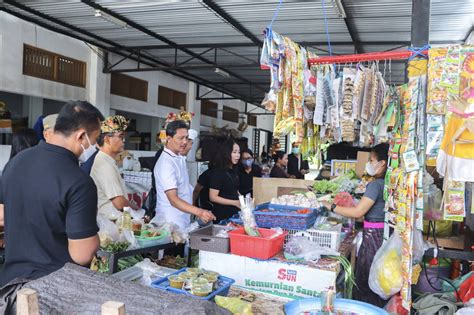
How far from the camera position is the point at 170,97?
506 inches

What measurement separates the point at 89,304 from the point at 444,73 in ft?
7.26

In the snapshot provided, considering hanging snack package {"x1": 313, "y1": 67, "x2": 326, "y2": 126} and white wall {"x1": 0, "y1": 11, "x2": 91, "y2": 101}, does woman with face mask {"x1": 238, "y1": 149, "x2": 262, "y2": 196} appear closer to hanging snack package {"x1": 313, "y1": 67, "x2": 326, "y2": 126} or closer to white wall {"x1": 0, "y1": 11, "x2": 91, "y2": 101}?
hanging snack package {"x1": 313, "y1": 67, "x2": 326, "y2": 126}

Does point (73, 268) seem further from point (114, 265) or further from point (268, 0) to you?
Result: point (268, 0)

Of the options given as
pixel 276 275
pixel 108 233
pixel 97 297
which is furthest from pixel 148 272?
pixel 97 297

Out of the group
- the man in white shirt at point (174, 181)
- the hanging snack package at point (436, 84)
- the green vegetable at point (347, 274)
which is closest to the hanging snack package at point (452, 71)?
the hanging snack package at point (436, 84)

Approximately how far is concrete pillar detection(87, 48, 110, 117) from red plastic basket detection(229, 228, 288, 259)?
25.2 feet

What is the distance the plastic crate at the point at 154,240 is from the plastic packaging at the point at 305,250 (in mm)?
955

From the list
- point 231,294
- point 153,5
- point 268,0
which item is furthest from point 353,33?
point 231,294

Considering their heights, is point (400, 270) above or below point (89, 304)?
below

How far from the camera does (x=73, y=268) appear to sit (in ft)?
4.44

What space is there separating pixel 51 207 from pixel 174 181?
5.44ft

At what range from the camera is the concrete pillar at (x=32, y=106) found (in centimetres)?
802

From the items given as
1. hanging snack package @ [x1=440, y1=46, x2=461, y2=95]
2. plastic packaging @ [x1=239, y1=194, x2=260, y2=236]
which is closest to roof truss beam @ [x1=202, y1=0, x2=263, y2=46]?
plastic packaging @ [x1=239, y1=194, x2=260, y2=236]

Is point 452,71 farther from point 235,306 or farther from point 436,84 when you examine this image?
point 235,306
